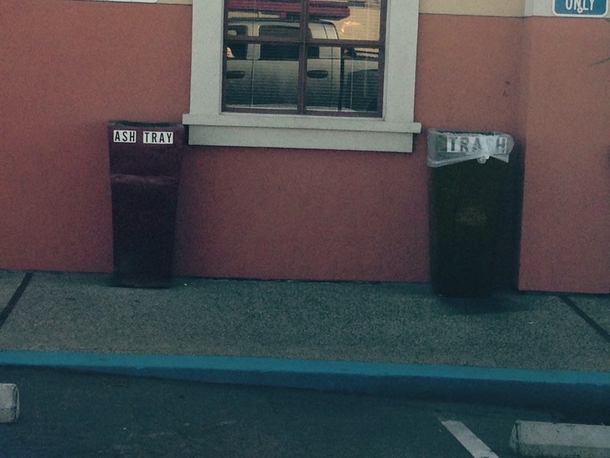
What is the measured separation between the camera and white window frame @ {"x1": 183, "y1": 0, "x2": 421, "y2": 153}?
873 centimetres

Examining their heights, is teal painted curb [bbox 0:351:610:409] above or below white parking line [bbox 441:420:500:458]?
above

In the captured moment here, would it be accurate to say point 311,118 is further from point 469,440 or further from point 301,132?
point 469,440

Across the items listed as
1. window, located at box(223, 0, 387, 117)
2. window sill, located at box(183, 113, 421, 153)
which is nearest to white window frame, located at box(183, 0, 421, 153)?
window sill, located at box(183, 113, 421, 153)

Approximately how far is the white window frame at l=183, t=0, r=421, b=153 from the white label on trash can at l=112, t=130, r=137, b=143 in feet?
2.05

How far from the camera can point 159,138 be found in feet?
27.1

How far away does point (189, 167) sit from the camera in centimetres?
885

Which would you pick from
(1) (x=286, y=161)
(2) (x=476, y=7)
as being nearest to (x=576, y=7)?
(2) (x=476, y=7)

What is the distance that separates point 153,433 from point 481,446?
168cm

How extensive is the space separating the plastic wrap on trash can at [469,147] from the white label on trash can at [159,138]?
198 cm

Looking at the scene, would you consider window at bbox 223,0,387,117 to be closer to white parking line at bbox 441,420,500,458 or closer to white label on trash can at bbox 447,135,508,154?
white label on trash can at bbox 447,135,508,154

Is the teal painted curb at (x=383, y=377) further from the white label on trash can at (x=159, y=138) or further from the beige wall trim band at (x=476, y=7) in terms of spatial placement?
the beige wall trim band at (x=476, y=7)

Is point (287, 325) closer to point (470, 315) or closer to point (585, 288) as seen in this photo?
point (470, 315)

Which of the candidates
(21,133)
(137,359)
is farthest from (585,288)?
(21,133)

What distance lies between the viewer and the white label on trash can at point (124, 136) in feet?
27.0
